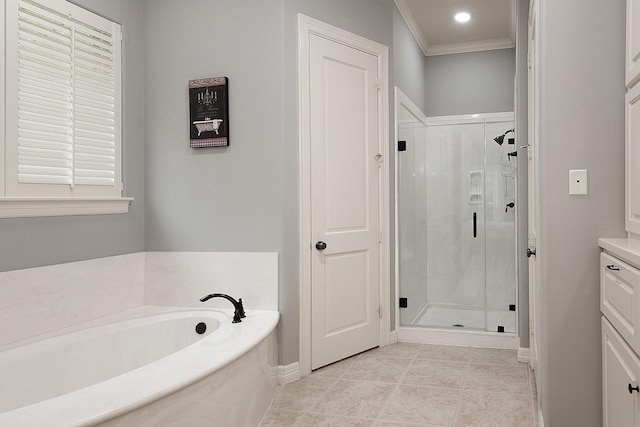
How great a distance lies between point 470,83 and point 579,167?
3.80m

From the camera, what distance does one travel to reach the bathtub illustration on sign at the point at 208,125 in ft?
10.5

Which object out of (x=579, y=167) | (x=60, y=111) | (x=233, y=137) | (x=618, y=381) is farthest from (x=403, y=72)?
(x=618, y=381)

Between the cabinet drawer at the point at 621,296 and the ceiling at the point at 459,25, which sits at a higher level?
the ceiling at the point at 459,25

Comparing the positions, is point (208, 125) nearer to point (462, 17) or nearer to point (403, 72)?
point (403, 72)

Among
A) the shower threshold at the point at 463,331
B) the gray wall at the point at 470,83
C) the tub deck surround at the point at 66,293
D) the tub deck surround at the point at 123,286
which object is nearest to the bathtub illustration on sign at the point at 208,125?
the tub deck surround at the point at 123,286

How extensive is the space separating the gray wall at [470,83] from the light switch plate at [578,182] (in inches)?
147

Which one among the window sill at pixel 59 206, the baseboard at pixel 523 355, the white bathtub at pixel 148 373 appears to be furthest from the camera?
the baseboard at pixel 523 355

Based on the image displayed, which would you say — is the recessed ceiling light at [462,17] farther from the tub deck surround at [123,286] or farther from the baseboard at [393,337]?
the tub deck surround at [123,286]

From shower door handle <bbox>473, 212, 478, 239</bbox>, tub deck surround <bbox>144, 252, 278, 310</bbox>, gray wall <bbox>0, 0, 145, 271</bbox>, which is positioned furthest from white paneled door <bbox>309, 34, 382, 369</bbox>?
shower door handle <bbox>473, 212, 478, 239</bbox>

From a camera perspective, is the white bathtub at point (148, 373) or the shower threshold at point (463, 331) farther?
the shower threshold at point (463, 331)

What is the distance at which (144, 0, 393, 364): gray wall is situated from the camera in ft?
10.3

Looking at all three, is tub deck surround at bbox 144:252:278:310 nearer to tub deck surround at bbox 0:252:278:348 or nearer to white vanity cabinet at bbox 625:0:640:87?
tub deck surround at bbox 0:252:278:348

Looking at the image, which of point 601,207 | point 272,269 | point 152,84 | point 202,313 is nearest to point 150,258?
point 202,313

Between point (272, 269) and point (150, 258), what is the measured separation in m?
0.89
